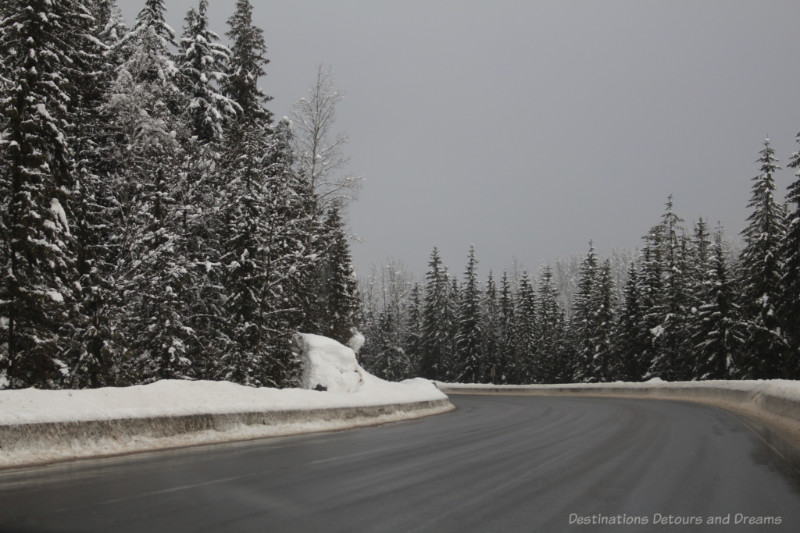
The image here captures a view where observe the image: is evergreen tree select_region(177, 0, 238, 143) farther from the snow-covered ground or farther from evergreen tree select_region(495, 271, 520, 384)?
evergreen tree select_region(495, 271, 520, 384)

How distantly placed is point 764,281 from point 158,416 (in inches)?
1622

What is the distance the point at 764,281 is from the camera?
39.8 metres

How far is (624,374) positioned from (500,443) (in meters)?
53.7

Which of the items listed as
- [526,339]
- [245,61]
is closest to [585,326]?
[526,339]

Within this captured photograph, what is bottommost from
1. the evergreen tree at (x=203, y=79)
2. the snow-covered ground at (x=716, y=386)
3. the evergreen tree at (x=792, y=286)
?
the snow-covered ground at (x=716, y=386)

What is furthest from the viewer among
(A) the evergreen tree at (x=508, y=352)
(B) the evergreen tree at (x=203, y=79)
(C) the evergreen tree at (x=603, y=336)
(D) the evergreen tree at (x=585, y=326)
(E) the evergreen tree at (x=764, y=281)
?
(A) the evergreen tree at (x=508, y=352)

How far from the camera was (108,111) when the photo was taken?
22250mm

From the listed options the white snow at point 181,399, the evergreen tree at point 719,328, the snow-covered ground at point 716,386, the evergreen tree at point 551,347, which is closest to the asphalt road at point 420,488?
the white snow at point 181,399

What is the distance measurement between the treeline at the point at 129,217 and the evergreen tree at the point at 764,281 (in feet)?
97.1

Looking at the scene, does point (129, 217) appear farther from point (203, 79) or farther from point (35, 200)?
point (203, 79)

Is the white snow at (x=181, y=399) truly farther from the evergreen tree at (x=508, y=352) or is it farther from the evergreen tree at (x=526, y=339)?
the evergreen tree at (x=508, y=352)

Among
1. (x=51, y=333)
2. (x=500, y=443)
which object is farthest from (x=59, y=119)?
(x=500, y=443)

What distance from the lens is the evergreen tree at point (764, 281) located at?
3847 cm

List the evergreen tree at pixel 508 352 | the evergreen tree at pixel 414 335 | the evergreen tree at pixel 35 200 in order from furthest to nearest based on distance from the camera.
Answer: the evergreen tree at pixel 414 335 → the evergreen tree at pixel 508 352 → the evergreen tree at pixel 35 200
